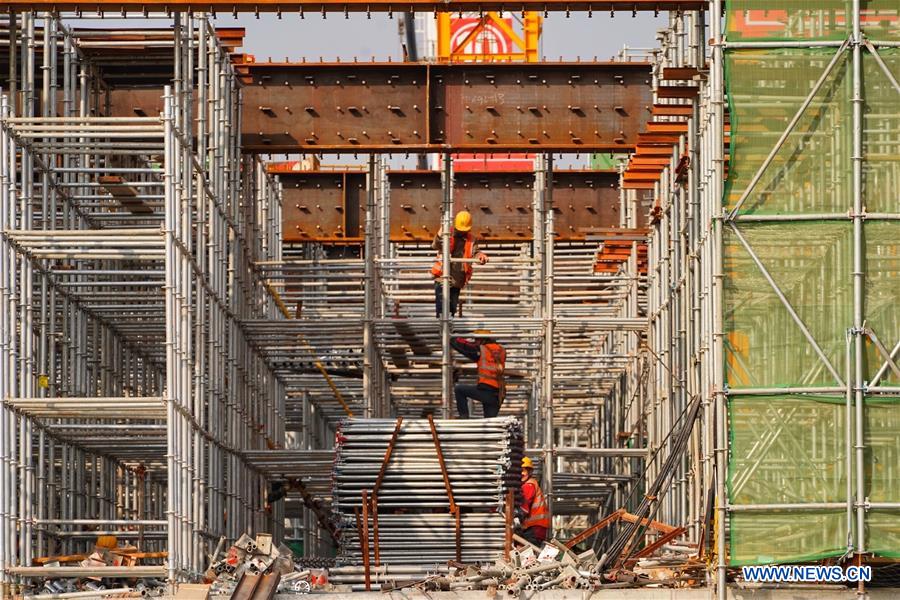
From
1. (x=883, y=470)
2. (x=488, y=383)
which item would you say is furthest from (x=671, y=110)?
(x=883, y=470)

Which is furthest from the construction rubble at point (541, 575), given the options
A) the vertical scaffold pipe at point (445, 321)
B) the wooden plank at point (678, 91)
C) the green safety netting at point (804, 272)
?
the vertical scaffold pipe at point (445, 321)

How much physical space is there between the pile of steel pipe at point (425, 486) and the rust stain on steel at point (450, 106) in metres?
9.01

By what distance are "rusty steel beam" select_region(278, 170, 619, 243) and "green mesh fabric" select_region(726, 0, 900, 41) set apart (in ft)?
51.1

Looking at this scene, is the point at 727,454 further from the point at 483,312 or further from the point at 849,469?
the point at 483,312

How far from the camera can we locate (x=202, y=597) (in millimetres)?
27188

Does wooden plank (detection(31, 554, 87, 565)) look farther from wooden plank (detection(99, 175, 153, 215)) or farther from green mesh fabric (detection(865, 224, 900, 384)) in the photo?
green mesh fabric (detection(865, 224, 900, 384))

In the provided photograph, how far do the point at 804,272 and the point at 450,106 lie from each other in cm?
1254

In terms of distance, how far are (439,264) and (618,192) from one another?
9.33 meters

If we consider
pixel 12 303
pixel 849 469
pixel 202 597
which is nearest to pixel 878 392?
pixel 849 469

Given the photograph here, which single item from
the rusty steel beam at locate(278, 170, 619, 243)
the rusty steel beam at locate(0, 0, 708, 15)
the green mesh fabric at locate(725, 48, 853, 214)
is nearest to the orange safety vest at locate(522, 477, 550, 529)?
the green mesh fabric at locate(725, 48, 853, 214)

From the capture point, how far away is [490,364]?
3603 cm

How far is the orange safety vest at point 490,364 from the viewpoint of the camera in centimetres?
3600

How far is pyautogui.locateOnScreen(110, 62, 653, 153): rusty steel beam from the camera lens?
38.4 metres

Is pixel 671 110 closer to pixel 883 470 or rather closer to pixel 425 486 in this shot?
pixel 425 486
